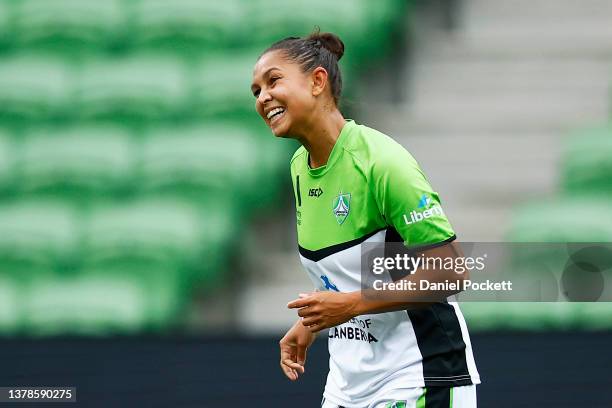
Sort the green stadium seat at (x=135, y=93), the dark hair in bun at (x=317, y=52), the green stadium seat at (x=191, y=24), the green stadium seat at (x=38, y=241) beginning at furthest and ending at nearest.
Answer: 1. the green stadium seat at (x=191, y=24)
2. the green stadium seat at (x=135, y=93)
3. the green stadium seat at (x=38, y=241)
4. the dark hair in bun at (x=317, y=52)

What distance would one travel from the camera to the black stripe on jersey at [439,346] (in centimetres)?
228

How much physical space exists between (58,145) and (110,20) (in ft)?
3.39

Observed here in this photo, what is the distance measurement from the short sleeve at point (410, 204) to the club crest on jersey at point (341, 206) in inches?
4.4

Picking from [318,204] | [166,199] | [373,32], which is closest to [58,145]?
[166,199]

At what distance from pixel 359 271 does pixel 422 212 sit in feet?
0.72

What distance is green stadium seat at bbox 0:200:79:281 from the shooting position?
5.34 meters

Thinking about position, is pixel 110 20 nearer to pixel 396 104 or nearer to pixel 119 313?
pixel 396 104

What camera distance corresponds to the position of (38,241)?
17.6ft

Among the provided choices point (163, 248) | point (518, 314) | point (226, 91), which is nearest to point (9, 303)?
point (163, 248)

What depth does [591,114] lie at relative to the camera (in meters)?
5.99

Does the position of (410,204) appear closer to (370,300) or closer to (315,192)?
(370,300)

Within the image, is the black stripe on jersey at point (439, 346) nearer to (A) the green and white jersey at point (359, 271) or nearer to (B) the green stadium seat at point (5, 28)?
(A) the green and white jersey at point (359, 271)

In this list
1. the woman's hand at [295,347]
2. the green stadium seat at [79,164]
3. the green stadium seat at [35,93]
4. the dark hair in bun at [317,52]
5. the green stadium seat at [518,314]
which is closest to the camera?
the dark hair in bun at [317,52]

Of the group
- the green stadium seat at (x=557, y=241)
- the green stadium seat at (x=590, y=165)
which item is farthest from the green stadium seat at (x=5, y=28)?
the green stadium seat at (x=590, y=165)
